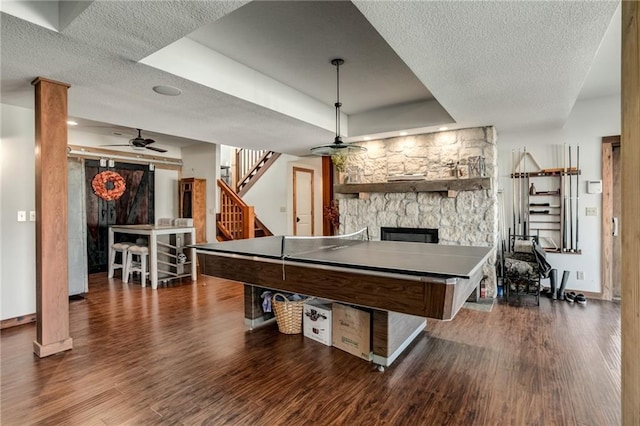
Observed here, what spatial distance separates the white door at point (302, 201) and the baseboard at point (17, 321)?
4.92 meters

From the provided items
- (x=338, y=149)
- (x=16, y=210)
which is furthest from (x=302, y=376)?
(x=16, y=210)

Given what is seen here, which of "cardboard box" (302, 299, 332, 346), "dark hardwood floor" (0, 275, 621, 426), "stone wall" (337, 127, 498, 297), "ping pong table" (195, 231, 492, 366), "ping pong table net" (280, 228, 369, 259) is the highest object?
"stone wall" (337, 127, 498, 297)

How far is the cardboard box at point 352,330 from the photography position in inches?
108

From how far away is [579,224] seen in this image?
15.5 ft

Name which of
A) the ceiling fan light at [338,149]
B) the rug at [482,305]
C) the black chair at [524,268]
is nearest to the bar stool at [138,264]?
the ceiling fan light at [338,149]

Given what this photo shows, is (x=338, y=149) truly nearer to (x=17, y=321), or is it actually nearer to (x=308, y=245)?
(x=308, y=245)

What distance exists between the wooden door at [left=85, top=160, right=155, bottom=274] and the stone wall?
14.2 ft

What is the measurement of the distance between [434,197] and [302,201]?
390 cm

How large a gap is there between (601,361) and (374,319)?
6.00 feet

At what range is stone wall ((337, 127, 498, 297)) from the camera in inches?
181

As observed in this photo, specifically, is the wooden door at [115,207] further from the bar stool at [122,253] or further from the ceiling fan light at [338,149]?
the ceiling fan light at [338,149]

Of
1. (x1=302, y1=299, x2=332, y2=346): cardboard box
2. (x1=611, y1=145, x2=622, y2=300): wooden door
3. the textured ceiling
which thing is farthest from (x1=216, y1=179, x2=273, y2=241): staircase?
(x1=611, y1=145, x2=622, y2=300): wooden door

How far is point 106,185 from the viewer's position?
5.93 m

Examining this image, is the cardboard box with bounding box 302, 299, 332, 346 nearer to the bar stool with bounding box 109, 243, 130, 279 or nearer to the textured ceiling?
the textured ceiling
